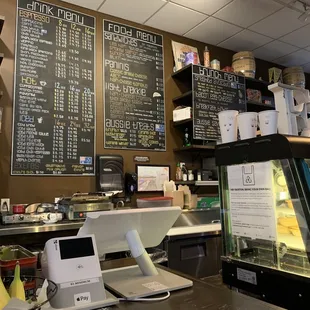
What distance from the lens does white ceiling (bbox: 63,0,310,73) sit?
10.9 ft

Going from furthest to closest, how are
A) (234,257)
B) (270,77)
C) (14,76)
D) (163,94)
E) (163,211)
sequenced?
1. (270,77)
2. (163,94)
3. (14,76)
4. (234,257)
5. (163,211)

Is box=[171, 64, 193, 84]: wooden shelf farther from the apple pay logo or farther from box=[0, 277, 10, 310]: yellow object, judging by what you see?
box=[0, 277, 10, 310]: yellow object

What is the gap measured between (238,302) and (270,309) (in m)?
0.10

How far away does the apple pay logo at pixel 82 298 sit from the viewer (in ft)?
3.15

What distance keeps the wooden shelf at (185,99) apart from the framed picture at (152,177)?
83 cm

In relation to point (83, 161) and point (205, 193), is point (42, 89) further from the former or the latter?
point (205, 193)

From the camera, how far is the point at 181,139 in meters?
3.89

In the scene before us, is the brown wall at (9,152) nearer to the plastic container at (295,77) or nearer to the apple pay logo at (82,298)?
the apple pay logo at (82,298)

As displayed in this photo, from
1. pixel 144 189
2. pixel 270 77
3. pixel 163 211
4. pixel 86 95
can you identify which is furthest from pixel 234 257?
pixel 270 77

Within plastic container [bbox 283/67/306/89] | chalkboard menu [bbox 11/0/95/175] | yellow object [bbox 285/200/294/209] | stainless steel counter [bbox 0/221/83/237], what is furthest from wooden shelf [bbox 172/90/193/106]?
yellow object [bbox 285/200/294/209]

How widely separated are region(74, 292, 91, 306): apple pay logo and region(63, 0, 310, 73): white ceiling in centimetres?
306

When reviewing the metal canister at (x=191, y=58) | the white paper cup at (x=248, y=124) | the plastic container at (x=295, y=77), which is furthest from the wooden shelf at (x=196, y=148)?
the white paper cup at (x=248, y=124)

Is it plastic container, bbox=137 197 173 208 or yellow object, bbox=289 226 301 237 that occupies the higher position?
plastic container, bbox=137 197 173 208

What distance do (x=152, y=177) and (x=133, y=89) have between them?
1.04 m
